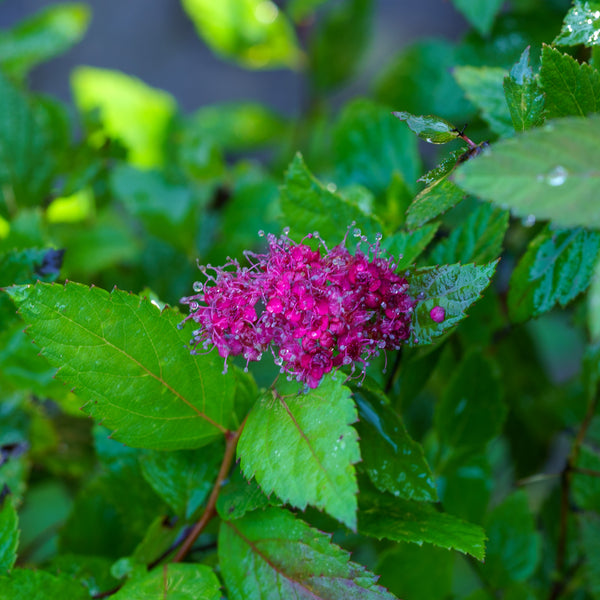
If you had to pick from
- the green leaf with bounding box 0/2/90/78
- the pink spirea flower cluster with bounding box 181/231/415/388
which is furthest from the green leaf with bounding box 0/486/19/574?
the green leaf with bounding box 0/2/90/78

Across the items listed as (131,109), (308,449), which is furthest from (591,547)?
(131,109)

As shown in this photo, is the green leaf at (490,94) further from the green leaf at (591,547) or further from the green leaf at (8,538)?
the green leaf at (8,538)

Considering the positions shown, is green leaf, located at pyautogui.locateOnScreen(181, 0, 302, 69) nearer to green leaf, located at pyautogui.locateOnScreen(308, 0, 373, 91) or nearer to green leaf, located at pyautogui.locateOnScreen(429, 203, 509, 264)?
green leaf, located at pyautogui.locateOnScreen(308, 0, 373, 91)

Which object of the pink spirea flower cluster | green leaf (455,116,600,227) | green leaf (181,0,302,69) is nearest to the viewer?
green leaf (455,116,600,227)

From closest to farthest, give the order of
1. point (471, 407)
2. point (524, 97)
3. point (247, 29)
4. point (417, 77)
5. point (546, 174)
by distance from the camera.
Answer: point (546, 174), point (524, 97), point (471, 407), point (417, 77), point (247, 29)

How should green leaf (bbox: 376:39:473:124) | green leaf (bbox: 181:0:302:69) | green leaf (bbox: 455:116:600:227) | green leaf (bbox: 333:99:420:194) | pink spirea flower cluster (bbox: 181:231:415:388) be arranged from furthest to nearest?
green leaf (bbox: 181:0:302:69), green leaf (bbox: 376:39:473:124), green leaf (bbox: 333:99:420:194), pink spirea flower cluster (bbox: 181:231:415:388), green leaf (bbox: 455:116:600:227)

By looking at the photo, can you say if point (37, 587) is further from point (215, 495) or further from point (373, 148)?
A: point (373, 148)
